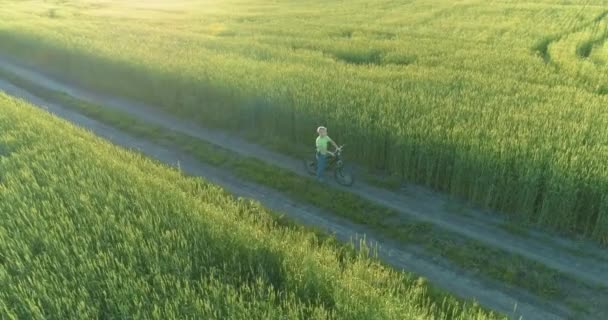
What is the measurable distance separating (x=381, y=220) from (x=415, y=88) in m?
7.67

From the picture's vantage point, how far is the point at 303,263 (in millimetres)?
7344

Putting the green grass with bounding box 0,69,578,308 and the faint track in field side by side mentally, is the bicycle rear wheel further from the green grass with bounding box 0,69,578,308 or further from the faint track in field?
the green grass with bounding box 0,69,578,308

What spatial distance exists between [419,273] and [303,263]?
12.6 feet

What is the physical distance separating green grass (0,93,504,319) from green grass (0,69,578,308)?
1808 millimetres

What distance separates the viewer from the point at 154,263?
6918mm

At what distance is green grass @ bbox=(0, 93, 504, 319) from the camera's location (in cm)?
615

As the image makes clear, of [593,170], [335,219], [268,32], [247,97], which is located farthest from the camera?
[268,32]

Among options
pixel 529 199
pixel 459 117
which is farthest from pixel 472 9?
pixel 529 199

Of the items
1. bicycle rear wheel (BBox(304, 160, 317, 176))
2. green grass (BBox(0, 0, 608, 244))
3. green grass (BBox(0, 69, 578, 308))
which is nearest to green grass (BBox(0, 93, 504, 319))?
green grass (BBox(0, 69, 578, 308))

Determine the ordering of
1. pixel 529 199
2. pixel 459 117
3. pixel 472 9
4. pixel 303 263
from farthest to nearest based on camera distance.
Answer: pixel 472 9 < pixel 459 117 < pixel 529 199 < pixel 303 263

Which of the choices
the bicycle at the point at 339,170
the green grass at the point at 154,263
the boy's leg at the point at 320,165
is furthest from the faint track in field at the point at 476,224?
the green grass at the point at 154,263

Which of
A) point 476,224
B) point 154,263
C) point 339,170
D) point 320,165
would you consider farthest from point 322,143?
point 154,263

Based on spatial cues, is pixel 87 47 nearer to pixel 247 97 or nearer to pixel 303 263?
pixel 247 97

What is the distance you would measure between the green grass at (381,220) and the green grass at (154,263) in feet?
5.93
